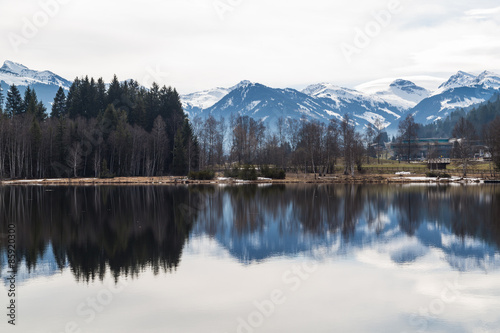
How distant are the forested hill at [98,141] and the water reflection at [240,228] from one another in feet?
152

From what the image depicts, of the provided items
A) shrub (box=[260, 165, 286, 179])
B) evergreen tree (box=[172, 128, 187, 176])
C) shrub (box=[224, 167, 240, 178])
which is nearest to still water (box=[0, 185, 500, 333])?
shrub (box=[260, 165, 286, 179])

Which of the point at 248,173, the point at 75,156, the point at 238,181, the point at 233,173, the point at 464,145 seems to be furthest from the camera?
the point at 464,145

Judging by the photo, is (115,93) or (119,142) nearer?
(119,142)

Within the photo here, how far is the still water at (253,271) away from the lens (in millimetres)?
18094

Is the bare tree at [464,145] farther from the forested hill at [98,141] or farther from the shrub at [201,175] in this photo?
the forested hill at [98,141]

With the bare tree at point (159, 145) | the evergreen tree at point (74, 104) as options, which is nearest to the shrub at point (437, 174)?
the bare tree at point (159, 145)

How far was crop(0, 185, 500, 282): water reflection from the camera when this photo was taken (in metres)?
28.2

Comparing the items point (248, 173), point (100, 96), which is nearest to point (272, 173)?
point (248, 173)

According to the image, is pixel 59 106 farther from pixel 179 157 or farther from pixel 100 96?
pixel 179 157

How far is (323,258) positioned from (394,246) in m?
6.55

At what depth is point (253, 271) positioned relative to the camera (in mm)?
25031

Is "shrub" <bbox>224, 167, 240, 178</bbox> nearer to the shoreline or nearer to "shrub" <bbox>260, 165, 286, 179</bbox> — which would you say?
the shoreline

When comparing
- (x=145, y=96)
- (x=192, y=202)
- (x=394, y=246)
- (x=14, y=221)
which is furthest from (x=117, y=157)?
(x=394, y=246)

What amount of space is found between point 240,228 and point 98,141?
7669 cm
